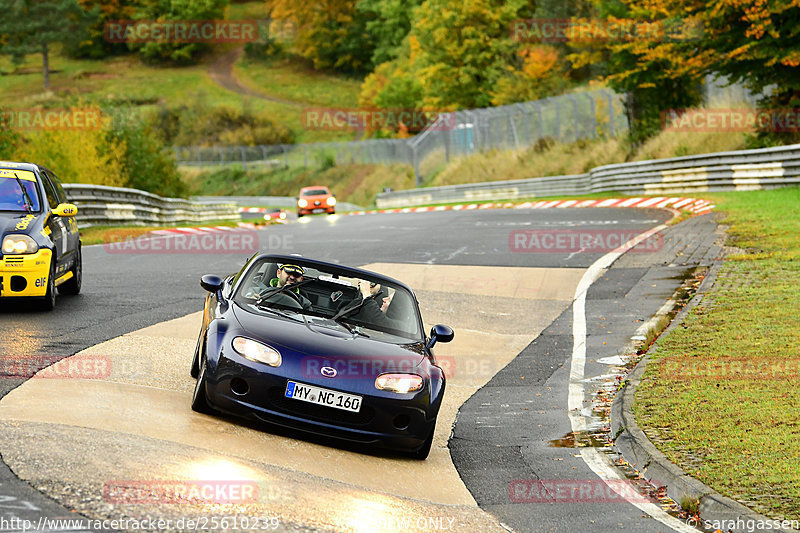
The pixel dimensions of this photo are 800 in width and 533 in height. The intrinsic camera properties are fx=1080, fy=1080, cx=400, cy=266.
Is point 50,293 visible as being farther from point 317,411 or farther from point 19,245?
point 317,411

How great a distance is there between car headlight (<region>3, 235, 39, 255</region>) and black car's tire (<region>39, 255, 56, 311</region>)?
311 mm

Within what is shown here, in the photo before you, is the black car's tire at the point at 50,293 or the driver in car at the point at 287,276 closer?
the driver in car at the point at 287,276

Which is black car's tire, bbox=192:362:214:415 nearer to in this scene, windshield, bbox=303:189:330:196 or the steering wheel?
the steering wheel

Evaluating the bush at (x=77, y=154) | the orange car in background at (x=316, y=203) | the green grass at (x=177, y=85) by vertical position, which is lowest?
the green grass at (x=177, y=85)

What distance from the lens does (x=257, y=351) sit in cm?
804

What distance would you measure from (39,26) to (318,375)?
431 feet

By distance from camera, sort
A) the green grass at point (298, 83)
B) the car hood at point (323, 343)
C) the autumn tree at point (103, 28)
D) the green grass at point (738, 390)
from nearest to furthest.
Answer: the green grass at point (738, 390), the car hood at point (323, 343), the green grass at point (298, 83), the autumn tree at point (103, 28)

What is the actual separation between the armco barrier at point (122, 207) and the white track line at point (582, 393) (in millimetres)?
12614

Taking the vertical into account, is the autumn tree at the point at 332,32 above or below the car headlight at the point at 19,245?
below

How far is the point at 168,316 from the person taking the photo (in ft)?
43.9

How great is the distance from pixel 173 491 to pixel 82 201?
21951mm

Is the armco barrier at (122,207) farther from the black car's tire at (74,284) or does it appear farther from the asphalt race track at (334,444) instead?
the black car's tire at (74,284)

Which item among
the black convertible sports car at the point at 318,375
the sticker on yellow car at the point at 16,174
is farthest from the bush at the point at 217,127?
the black convertible sports car at the point at 318,375

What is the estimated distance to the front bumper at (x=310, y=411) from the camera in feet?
26.0
